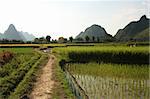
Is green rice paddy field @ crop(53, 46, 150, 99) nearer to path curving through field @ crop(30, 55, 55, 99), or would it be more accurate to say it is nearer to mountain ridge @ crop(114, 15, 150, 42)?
path curving through field @ crop(30, 55, 55, 99)

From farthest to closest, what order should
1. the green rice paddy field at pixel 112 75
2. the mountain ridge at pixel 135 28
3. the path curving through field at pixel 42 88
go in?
the mountain ridge at pixel 135 28 < the green rice paddy field at pixel 112 75 < the path curving through field at pixel 42 88

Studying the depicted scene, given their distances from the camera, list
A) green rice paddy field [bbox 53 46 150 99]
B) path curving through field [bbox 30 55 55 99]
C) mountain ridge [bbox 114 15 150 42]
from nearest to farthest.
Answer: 1. path curving through field [bbox 30 55 55 99]
2. green rice paddy field [bbox 53 46 150 99]
3. mountain ridge [bbox 114 15 150 42]

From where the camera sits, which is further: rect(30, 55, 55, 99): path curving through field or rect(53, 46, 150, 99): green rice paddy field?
rect(53, 46, 150, 99): green rice paddy field

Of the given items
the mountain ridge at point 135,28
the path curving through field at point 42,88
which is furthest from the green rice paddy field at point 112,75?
the mountain ridge at point 135,28

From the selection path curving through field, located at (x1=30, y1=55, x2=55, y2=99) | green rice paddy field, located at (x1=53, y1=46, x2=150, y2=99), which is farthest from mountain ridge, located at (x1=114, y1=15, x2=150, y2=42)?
path curving through field, located at (x1=30, y1=55, x2=55, y2=99)

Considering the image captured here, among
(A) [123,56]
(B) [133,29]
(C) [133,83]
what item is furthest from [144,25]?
(C) [133,83]

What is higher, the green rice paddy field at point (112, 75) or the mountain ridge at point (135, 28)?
the mountain ridge at point (135, 28)

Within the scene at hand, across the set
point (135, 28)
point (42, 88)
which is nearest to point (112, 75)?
point (42, 88)

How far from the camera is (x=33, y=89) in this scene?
12508 mm

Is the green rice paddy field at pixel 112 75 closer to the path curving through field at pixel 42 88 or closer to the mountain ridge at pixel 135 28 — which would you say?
the path curving through field at pixel 42 88

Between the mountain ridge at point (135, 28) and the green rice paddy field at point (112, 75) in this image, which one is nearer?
the green rice paddy field at point (112, 75)

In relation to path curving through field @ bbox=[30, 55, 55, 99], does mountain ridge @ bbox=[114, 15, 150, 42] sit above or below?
above

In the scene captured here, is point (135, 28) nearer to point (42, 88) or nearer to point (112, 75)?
point (112, 75)

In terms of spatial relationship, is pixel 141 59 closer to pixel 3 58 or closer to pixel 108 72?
pixel 108 72
